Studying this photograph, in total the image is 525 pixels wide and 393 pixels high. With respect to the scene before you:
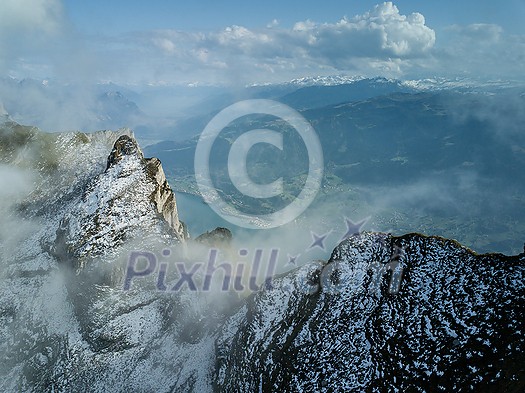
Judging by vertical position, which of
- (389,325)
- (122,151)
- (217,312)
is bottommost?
(217,312)

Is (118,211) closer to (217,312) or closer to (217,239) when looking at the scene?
(217,312)

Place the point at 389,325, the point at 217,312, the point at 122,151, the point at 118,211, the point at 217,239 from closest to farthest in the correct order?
1. the point at 389,325
2. the point at 217,312
3. the point at 118,211
4. the point at 122,151
5. the point at 217,239

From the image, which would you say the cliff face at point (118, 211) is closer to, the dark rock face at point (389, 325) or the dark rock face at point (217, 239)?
the dark rock face at point (217, 239)

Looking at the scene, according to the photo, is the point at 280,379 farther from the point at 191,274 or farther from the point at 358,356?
the point at 191,274

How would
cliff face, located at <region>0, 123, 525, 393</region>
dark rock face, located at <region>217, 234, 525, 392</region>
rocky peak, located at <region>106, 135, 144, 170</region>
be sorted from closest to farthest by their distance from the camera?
1. dark rock face, located at <region>217, 234, 525, 392</region>
2. cliff face, located at <region>0, 123, 525, 393</region>
3. rocky peak, located at <region>106, 135, 144, 170</region>

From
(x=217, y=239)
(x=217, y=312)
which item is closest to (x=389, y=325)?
(x=217, y=312)

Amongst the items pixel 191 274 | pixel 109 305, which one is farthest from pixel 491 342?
pixel 109 305

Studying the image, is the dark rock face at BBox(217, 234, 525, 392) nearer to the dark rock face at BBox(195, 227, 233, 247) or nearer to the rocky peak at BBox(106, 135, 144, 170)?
the dark rock face at BBox(195, 227, 233, 247)

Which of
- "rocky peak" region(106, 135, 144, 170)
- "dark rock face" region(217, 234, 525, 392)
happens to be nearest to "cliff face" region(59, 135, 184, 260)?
"rocky peak" region(106, 135, 144, 170)
